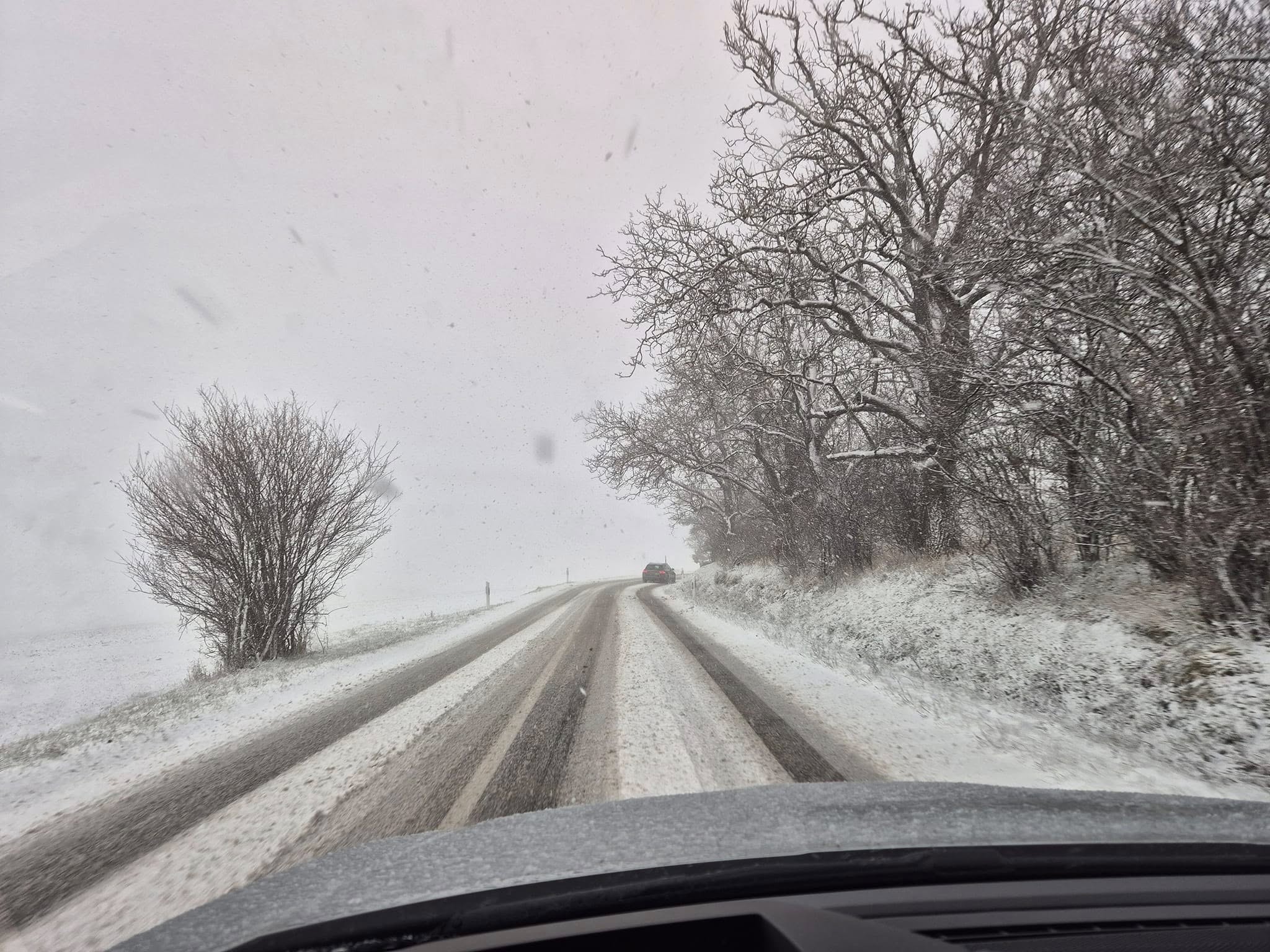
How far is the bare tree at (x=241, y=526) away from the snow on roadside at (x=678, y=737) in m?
7.09

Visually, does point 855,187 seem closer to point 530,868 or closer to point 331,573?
point 530,868

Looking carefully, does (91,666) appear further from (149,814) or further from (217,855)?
(217,855)

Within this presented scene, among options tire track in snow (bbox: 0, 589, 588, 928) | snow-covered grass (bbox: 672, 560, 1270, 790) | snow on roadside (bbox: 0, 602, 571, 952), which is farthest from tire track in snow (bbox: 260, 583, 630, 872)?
snow-covered grass (bbox: 672, 560, 1270, 790)

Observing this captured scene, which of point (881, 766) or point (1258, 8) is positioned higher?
point (1258, 8)

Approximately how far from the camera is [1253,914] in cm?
136

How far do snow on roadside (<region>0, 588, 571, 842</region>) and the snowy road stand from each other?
0.35 m

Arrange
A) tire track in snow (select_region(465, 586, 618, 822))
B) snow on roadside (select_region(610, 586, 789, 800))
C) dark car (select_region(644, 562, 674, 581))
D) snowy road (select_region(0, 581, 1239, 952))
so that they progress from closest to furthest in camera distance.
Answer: snowy road (select_region(0, 581, 1239, 952)) < tire track in snow (select_region(465, 586, 618, 822)) < snow on roadside (select_region(610, 586, 789, 800)) < dark car (select_region(644, 562, 674, 581))

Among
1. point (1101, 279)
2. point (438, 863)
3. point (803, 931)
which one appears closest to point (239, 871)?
point (438, 863)

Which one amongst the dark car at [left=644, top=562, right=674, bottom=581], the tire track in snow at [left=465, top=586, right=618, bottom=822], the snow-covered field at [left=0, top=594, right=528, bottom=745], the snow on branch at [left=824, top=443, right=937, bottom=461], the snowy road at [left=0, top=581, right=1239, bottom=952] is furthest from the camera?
the dark car at [left=644, top=562, right=674, bottom=581]

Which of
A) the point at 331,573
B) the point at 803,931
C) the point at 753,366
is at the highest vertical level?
the point at 753,366

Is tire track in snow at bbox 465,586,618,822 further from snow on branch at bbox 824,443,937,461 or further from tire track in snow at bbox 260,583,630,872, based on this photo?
snow on branch at bbox 824,443,937,461

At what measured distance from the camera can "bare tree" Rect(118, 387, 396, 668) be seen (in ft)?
31.0

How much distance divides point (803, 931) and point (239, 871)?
281 centimetres

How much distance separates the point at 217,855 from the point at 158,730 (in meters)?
4.03
